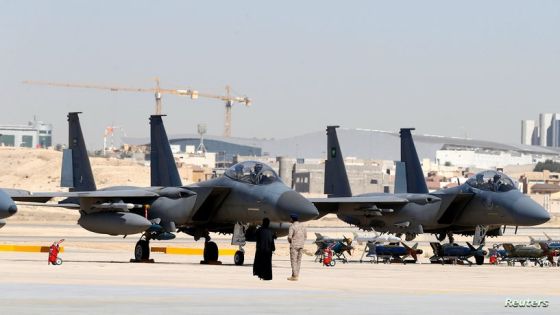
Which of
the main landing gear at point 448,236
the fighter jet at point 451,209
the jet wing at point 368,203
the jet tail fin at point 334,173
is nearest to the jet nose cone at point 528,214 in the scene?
the fighter jet at point 451,209

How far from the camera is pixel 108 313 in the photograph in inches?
782

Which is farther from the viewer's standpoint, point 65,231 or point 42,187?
point 42,187

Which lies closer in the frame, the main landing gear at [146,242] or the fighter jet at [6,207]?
the fighter jet at [6,207]

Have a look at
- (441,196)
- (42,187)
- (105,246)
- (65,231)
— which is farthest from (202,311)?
(42,187)

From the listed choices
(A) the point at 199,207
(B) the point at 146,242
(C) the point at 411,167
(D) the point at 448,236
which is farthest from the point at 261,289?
(C) the point at 411,167

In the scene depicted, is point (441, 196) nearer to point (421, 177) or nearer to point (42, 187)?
point (421, 177)

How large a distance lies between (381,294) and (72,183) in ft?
80.2

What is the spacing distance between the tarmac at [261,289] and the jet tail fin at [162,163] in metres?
6.03

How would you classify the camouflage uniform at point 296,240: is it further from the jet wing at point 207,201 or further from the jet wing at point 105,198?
the jet wing at point 105,198

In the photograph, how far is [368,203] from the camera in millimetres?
46562

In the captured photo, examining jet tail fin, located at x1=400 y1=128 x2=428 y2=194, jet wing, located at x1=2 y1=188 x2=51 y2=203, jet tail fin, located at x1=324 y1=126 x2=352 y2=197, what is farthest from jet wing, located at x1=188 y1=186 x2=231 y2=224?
jet tail fin, located at x1=400 y1=128 x2=428 y2=194

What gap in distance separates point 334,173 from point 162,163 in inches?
370

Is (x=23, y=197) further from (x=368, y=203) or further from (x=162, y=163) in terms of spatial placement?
(x=368, y=203)

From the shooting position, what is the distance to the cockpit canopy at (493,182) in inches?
1774
